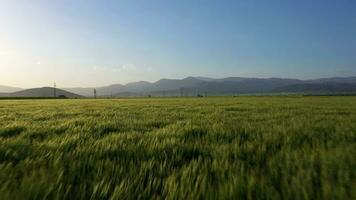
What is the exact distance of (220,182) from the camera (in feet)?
6.81

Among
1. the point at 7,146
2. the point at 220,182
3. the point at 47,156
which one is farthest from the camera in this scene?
the point at 7,146

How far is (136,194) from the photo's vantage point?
1.84 m

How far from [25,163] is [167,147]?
1.67 metres

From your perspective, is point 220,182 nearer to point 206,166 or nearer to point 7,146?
point 206,166

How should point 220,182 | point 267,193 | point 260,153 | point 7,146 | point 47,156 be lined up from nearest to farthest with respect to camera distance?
point 267,193
point 220,182
point 47,156
point 260,153
point 7,146

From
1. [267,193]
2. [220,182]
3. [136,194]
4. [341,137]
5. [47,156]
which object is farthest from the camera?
[341,137]

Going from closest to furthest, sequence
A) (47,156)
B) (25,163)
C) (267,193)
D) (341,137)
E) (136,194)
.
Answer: (267,193)
(136,194)
(25,163)
(47,156)
(341,137)

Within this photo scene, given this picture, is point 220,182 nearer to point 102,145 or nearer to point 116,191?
point 116,191

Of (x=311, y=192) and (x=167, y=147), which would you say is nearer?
(x=311, y=192)

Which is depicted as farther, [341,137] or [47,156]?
[341,137]

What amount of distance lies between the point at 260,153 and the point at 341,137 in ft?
7.41

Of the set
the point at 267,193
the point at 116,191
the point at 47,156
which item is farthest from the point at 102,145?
the point at 267,193

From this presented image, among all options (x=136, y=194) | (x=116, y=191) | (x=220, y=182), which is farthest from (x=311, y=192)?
(x=116, y=191)

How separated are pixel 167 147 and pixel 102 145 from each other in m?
0.87
